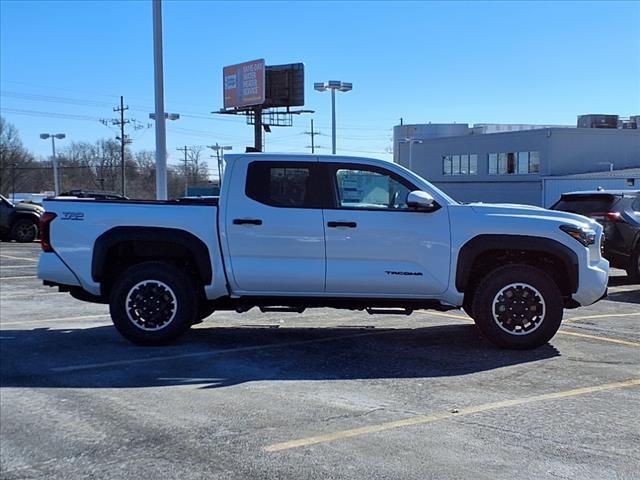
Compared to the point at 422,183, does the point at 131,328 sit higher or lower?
lower

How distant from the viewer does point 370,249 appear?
6891 millimetres

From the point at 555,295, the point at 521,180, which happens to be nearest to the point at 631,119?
the point at 521,180

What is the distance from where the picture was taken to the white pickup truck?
271 inches

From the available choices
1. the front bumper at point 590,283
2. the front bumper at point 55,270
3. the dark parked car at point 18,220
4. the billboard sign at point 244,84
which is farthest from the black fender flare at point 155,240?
the billboard sign at point 244,84

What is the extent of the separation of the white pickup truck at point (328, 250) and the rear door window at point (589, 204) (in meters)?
5.62

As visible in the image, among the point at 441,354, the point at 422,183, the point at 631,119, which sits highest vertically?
the point at 631,119

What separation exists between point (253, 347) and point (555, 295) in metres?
3.13

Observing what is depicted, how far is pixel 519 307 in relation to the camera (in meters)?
6.93

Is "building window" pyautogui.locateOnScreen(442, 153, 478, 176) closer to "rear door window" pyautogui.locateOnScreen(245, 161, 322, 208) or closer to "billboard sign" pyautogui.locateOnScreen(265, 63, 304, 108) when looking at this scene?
"billboard sign" pyautogui.locateOnScreen(265, 63, 304, 108)

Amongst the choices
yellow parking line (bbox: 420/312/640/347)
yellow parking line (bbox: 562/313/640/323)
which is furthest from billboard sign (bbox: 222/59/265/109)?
yellow parking line (bbox: 562/313/640/323)

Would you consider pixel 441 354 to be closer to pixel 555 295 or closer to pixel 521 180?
pixel 555 295

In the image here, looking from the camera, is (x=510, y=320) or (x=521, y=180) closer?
(x=510, y=320)

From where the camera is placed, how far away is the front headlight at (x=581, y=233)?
6.88m

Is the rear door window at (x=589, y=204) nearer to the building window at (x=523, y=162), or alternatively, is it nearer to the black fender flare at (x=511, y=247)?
the black fender flare at (x=511, y=247)
